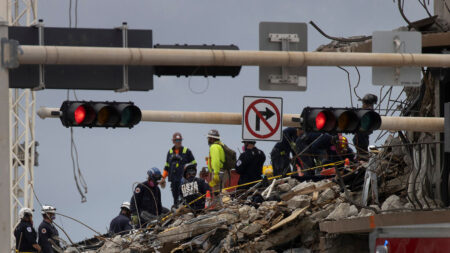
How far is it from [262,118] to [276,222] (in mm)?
4273

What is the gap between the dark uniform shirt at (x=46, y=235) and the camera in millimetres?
24467

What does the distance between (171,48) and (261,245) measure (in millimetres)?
7974

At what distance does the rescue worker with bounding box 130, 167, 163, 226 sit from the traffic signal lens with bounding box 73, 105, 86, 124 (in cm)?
1040

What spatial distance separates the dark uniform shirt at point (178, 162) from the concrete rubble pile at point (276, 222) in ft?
9.18

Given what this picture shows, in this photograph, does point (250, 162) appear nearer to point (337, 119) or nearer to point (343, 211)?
point (343, 211)

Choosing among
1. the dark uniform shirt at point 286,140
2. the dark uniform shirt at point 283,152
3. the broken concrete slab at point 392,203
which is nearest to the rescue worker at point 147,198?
the dark uniform shirt at point 283,152

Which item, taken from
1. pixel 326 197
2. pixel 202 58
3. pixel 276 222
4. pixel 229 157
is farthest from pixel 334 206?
pixel 202 58

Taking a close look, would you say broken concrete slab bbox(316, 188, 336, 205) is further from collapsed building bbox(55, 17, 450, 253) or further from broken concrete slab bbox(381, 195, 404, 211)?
broken concrete slab bbox(381, 195, 404, 211)

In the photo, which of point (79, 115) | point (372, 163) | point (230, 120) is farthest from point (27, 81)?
point (372, 163)

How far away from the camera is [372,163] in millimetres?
19141

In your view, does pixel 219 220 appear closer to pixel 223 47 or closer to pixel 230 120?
pixel 230 120

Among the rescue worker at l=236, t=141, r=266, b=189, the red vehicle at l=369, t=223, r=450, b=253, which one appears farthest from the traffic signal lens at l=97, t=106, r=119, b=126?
the rescue worker at l=236, t=141, r=266, b=189

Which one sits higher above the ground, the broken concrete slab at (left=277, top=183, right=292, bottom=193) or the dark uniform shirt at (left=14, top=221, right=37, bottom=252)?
the broken concrete slab at (left=277, top=183, right=292, bottom=193)

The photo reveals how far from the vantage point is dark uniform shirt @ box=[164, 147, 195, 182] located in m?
25.4
